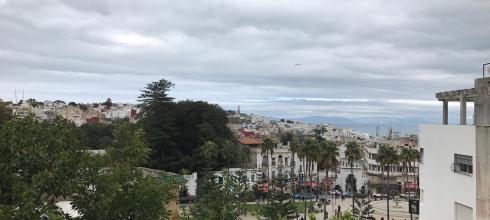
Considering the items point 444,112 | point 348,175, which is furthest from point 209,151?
point 444,112

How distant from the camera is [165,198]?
943 centimetres

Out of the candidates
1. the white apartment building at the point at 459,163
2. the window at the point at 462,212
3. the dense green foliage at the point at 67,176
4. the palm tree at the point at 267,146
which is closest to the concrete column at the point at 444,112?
the white apartment building at the point at 459,163

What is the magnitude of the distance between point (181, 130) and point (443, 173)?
48207 millimetres

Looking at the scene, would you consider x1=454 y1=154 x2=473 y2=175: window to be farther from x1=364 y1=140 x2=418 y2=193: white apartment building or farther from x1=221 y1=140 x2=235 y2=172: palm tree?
x1=364 y1=140 x2=418 y2=193: white apartment building

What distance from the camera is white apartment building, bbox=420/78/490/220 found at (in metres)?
14.5

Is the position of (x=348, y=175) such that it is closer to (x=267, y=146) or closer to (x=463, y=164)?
(x=267, y=146)

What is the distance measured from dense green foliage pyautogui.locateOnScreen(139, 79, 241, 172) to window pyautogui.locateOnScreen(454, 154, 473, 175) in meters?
41.9

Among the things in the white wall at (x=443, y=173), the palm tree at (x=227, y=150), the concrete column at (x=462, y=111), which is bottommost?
the palm tree at (x=227, y=150)

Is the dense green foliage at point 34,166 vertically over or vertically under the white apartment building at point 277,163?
over

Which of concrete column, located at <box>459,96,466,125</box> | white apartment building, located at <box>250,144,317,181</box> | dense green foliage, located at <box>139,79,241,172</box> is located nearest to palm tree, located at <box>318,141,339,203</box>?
dense green foliage, located at <box>139,79,241,172</box>

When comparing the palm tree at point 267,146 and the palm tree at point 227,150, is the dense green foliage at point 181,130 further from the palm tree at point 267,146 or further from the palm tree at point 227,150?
the palm tree at point 267,146

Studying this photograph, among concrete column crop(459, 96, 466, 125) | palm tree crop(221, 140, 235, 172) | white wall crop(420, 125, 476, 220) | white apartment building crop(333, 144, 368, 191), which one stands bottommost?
white apartment building crop(333, 144, 368, 191)

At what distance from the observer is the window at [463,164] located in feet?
49.5

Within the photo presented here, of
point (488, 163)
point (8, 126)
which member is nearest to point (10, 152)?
point (8, 126)
